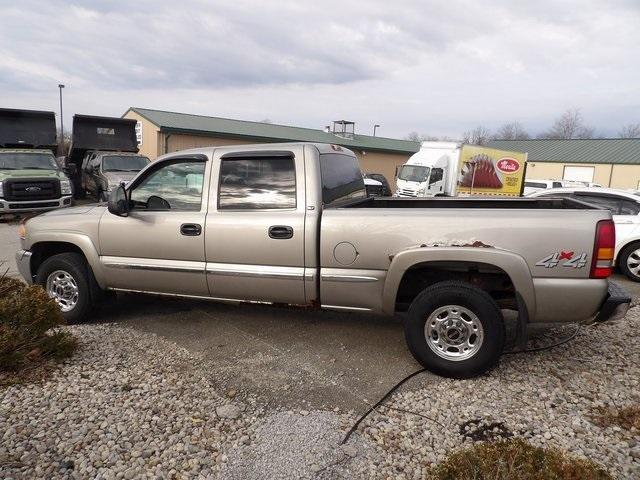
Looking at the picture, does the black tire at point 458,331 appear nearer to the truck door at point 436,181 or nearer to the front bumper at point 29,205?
the front bumper at point 29,205

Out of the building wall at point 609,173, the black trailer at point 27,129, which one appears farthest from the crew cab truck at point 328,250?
the building wall at point 609,173

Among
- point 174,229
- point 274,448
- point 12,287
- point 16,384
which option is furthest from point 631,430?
point 12,287

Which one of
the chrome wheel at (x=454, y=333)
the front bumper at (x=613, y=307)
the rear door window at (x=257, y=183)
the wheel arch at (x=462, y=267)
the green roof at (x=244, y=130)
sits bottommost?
the chrome wheel at (x=454, y=333)

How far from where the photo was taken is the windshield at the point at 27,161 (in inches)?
524

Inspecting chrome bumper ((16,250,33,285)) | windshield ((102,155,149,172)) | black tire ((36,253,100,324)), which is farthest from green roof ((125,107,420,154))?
black tire ((36,253,100,324))

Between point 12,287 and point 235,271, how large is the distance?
7.27 feet

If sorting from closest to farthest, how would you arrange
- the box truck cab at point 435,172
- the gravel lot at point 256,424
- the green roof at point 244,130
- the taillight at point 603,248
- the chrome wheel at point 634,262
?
the gravel lot at point 256,424 < the taillight at point 603,248 < the chrome wheel at point 634,262 < the box truck cab at point 435,172 < the green roof at point 244,130

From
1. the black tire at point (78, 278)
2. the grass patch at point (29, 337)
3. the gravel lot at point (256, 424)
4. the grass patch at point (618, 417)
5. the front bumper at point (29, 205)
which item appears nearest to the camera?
the gravel lot at point (256, 424)

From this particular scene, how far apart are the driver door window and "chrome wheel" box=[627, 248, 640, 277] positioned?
7.12m

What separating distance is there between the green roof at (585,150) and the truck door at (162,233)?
131 ft

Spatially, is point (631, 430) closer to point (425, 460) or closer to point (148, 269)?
point (425, 460)

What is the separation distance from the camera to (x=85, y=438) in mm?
2896

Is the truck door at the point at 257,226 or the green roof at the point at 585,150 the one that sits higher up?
the green roof at the point at 585,150

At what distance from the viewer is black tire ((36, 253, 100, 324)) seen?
15.7 ft
